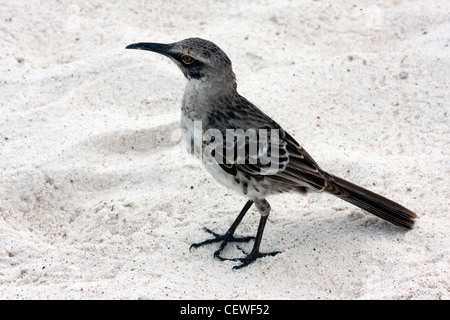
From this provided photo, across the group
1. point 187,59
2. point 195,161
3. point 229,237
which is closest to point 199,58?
point 187,59

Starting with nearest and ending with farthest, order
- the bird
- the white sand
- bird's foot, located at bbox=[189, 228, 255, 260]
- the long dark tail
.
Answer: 1. the white sand
2. the bird
3. the long dark tail
4. bird's foot, located at bbox=[189, 228, 255, 260]

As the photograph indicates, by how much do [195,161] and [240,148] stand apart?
1.20 m

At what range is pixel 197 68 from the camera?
14.3ft

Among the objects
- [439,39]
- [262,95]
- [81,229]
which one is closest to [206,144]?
[81,229]

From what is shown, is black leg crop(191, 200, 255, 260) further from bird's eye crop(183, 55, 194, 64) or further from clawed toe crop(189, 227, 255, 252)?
A: bird's eye crop(183, 55, 194, 64)

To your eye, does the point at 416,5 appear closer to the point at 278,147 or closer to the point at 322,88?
the point at 322,88

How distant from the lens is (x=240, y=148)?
4.28m

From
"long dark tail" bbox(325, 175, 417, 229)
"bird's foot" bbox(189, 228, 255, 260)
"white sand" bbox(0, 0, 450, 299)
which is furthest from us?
"bird's foot" bbox(189, 228, 255, 260)

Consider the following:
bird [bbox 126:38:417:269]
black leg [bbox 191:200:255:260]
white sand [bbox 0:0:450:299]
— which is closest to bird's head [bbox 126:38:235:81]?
bird [bbox 126:38:417:269]

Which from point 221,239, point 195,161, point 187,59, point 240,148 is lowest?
point 221,239

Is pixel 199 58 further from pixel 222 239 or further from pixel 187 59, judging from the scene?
pixel 222 239

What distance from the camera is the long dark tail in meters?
4.38

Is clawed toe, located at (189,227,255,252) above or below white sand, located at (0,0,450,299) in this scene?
below

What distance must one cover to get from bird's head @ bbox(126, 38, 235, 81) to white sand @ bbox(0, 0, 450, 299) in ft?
4.09
